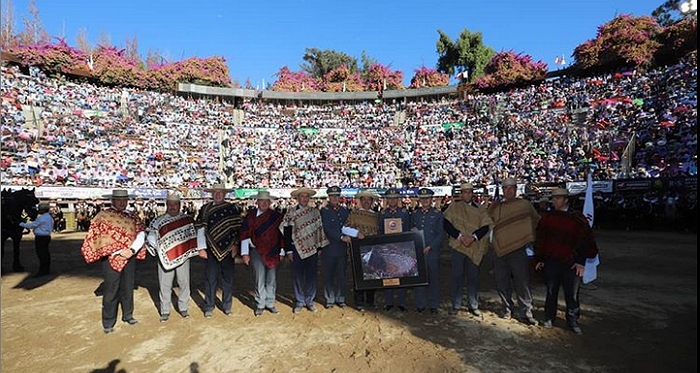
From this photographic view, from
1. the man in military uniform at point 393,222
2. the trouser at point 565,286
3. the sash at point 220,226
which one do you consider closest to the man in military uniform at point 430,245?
the man in military uniform at point 393,222

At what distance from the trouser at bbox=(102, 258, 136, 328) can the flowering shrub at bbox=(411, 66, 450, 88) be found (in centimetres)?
4378

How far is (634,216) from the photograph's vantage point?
694 inches

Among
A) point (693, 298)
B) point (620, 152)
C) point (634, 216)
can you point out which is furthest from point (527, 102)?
point (693, 298)

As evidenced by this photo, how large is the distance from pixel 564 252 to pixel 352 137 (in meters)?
29.9

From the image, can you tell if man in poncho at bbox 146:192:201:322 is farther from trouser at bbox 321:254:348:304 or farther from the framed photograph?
the framed photograph

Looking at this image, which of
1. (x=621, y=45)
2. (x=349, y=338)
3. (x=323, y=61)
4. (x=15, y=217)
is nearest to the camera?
(x=349, y=338)

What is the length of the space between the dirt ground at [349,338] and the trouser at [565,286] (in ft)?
0.72

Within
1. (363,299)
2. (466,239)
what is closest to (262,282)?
(363,299)

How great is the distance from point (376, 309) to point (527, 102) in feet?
102

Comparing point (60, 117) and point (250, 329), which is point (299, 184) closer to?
point (60, 117)

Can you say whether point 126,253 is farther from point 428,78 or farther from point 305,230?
point 428,78

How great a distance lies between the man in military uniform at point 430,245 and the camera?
5963 mm

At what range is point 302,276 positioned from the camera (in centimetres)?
625

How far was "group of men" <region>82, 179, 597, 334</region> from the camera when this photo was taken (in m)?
5.29
